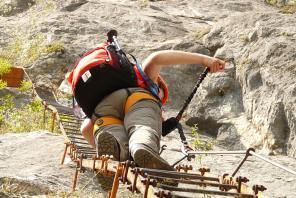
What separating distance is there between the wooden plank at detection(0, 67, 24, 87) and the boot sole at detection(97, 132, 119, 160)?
8782 millimetres

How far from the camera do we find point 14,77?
12578 millimetres

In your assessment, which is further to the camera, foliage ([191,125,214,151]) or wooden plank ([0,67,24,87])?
wooden plank ([0,67,24,87])

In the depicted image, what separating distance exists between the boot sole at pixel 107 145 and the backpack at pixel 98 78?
1.51ft

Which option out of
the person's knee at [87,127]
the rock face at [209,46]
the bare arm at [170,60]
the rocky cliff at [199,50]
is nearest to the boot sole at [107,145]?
the person's knee at [87,127]

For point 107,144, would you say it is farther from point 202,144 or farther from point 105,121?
point 202,144

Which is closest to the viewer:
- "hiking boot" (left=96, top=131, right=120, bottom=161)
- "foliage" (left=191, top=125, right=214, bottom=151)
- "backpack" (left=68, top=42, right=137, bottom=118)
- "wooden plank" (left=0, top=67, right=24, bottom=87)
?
"hiking boot" (left=96, top=131, right=120, bottom=161)

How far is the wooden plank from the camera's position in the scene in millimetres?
12547

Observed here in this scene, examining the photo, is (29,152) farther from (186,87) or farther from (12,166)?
(186,87)

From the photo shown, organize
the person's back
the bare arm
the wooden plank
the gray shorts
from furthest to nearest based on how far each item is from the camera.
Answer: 1. the wooden plank
2. the bare arm
3. the gray shorts
4. the person's back

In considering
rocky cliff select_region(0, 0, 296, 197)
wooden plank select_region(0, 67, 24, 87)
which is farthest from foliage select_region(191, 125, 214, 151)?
wooden plank select_region(0, 67, 24, 87)

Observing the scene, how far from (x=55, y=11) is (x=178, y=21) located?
3545 millimetres

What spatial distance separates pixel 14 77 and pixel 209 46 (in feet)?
14.0

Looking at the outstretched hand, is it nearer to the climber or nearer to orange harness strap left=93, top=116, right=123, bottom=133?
the climber

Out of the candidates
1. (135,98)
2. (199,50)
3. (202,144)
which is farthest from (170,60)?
(199,50)
